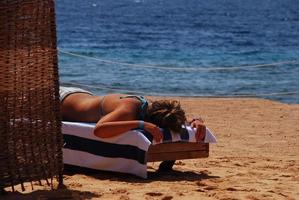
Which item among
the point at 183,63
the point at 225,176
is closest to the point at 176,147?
the point at 225,176

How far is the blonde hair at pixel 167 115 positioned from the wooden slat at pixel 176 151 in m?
0.19

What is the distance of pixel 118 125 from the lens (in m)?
5.98

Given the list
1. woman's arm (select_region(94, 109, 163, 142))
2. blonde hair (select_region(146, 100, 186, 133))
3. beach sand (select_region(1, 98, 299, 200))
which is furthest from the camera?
blonde hair (select_region(146, 100, 186, 133))

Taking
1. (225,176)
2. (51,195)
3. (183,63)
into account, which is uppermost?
(51,195)

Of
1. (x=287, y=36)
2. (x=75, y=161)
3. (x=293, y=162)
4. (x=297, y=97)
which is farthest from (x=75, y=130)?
(x=287, y=36)

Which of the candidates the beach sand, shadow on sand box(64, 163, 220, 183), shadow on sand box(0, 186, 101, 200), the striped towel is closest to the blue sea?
the beach sand

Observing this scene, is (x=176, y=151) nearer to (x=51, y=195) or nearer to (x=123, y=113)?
(x=123, y=113)

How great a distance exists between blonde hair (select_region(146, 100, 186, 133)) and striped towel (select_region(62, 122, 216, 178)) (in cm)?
8

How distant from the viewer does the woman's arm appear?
236 inches

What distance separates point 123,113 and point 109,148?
1.09 feet

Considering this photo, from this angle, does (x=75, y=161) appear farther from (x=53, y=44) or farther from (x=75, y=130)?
(x=53, y=44)

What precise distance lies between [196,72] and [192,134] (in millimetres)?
12675

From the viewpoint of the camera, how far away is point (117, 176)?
6.29m

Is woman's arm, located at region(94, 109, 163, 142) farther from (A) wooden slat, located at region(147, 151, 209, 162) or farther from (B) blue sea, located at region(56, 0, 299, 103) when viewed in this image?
(B) blue sea, located at region(56, 0, 299, 103)
